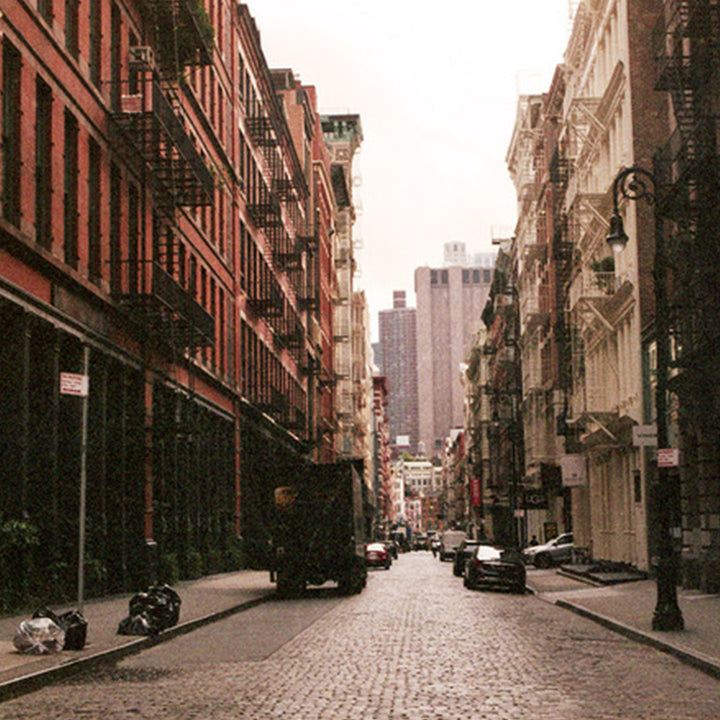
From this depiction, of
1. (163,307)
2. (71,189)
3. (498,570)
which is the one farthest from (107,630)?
(498,570)

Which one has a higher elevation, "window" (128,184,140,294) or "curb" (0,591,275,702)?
"window" (128,184,140,294)

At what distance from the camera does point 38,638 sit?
15.7 m

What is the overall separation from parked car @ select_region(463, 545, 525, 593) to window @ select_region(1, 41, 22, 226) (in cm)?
1762

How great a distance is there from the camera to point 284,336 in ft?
208

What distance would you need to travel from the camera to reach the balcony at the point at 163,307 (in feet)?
99.6

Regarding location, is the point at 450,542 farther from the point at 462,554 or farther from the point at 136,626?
the point at 136,626

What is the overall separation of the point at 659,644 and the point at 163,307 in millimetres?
17174

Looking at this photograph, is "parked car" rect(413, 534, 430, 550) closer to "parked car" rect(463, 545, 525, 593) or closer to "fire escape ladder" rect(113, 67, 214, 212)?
"parked car" rect(463, 545, 525, 593)

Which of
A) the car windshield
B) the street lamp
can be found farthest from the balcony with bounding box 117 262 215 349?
the street lamp

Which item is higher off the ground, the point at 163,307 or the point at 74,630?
the point at 163,307

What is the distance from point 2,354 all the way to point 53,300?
96.0 inches

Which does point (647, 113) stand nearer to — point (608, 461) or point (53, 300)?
point (608, 461)

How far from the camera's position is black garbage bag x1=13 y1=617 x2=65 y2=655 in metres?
15.7

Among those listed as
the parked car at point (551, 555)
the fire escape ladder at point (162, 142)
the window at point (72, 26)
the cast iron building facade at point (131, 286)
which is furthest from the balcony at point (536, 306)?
the window at point (72, 26)
